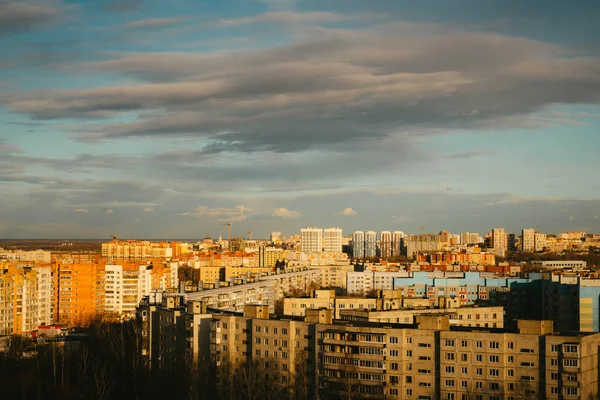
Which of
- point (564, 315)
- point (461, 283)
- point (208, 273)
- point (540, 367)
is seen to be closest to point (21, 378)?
point (540, 367)

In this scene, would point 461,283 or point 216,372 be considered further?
point 461,283

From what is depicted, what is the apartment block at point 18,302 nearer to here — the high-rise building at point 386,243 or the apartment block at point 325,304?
the apartment block at point 325,304

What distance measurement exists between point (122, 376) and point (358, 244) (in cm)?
7629

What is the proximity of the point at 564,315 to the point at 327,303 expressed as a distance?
7533 millimetres

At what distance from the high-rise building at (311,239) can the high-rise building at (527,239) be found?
72.3 feet

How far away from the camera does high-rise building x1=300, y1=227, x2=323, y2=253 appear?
93750mm

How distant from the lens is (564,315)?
27.0 meters

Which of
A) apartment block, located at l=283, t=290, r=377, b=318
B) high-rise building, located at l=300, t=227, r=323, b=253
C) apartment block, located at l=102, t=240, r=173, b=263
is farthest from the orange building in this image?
high-rise building, located at l=300, t=227, r=323, b=253

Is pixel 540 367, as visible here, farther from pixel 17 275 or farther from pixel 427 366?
pixel 17 275

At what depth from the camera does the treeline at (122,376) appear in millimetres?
16125

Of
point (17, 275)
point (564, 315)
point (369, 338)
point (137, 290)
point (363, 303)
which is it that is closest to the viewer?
point (369, 338)

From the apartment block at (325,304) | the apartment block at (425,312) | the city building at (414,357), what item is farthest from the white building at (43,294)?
the city building at (414,357)

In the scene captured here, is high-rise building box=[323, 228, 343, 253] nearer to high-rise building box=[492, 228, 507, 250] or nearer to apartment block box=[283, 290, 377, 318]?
high-rise building box=[492, 228, 507, 250]

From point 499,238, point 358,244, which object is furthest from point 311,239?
point 499,238
